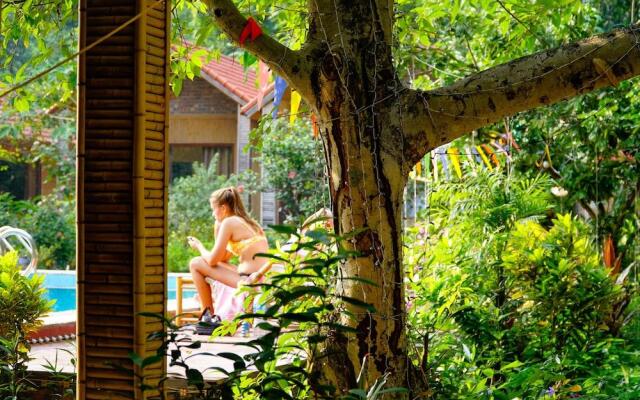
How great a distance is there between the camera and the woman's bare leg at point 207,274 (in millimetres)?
8211

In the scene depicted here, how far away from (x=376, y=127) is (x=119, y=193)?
1.02 metres

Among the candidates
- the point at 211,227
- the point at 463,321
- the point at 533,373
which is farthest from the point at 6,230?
the point at 211,227

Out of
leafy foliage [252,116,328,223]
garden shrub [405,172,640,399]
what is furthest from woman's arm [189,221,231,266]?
leafy foliage [252,116,328,223]

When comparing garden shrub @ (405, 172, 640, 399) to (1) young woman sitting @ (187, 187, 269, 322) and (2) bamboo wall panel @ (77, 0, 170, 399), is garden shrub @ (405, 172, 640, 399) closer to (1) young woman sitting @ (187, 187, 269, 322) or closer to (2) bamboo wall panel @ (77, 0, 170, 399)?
(2) bamboo wall panel @ (77, 0, 170, 399)

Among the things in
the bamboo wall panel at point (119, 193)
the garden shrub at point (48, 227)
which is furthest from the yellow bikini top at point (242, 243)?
the garden shrub at point (48, 227)

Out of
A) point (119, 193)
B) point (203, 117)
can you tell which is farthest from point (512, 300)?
point (203, 117)

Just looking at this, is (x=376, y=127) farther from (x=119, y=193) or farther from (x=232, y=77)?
(x=232, y=77)

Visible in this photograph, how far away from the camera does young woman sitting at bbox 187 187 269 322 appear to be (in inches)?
321

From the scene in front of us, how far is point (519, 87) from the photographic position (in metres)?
3.59

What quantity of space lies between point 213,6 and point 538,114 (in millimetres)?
5651

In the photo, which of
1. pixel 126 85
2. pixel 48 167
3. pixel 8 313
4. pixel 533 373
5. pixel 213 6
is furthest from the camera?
pixel 48 167

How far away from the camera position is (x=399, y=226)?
3727mm

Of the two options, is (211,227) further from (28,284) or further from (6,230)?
(28,284)

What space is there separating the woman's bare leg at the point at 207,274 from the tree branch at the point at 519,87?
4662 millimetres
